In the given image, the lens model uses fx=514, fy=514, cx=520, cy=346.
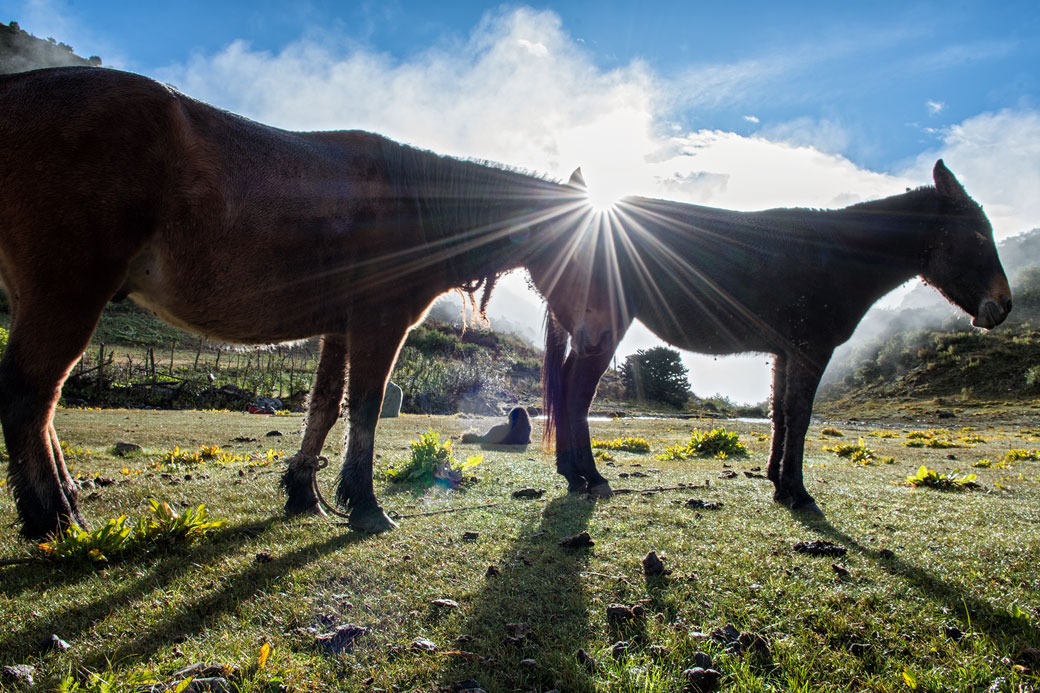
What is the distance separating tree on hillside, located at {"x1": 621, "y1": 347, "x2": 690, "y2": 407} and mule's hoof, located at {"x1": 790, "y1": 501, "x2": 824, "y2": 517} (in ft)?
134

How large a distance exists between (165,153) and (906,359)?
6226cm

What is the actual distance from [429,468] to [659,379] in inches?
1655

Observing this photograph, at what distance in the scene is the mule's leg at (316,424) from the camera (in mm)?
4504

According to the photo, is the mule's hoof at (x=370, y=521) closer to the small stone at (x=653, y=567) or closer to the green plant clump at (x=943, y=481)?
the small stone at (x=653, y=567)

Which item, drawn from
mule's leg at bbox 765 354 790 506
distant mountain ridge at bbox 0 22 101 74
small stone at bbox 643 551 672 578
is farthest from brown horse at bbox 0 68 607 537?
distant mountain ridge at bbox 0 22 101 74

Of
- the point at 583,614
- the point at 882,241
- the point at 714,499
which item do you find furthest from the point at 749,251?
the point at 583,614

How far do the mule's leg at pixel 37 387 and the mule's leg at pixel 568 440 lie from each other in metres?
4.38

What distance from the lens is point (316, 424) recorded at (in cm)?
469

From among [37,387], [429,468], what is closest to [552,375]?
[429,468]

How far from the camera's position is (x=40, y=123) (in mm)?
3328

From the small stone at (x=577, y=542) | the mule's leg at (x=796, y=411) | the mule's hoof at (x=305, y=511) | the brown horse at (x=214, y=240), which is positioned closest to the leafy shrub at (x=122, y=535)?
the brown horse at (x=214, y=240)

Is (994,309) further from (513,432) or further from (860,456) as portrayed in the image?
(513,432)

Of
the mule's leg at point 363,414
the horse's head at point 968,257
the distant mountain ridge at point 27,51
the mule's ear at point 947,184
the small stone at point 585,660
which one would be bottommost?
the small stone at point 585,660

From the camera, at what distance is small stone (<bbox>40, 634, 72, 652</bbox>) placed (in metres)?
2.02
